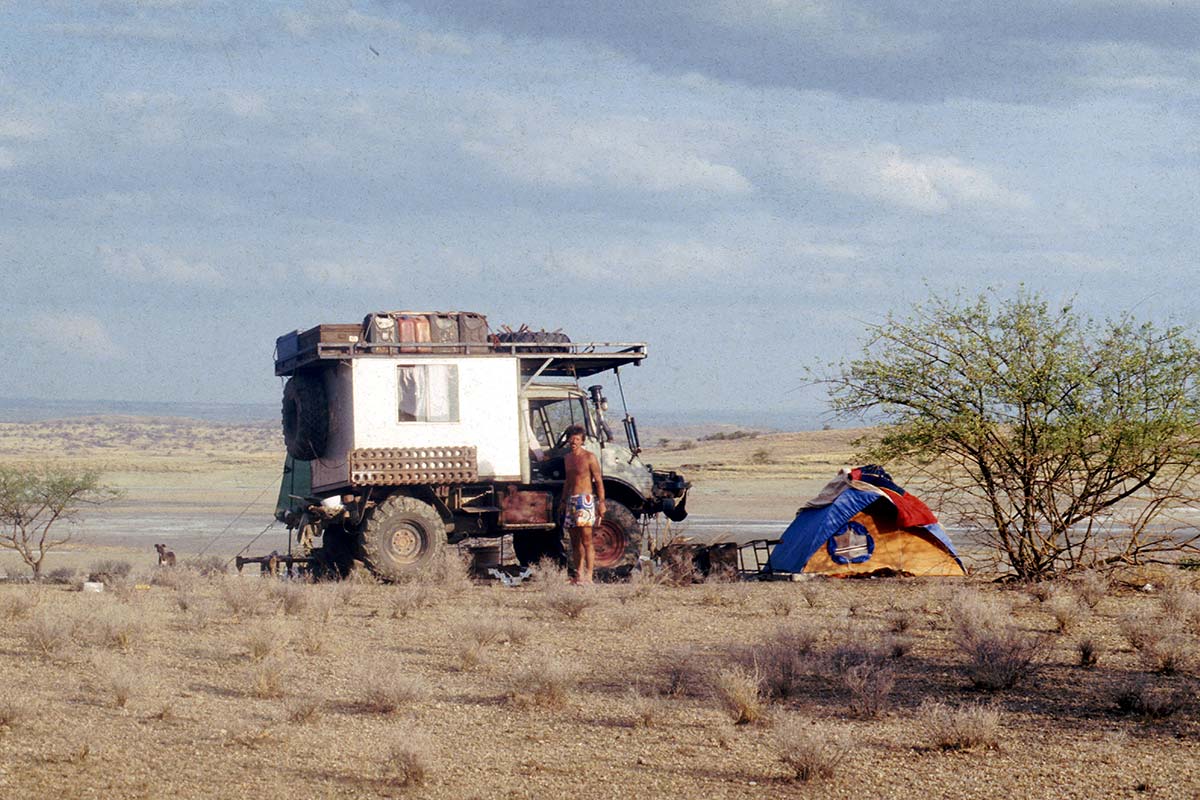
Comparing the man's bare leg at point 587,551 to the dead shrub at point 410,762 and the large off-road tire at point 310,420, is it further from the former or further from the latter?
the dead shrub at point 410,762

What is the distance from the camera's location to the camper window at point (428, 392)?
17.2m

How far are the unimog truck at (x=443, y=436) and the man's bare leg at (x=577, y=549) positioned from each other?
49.8 inches

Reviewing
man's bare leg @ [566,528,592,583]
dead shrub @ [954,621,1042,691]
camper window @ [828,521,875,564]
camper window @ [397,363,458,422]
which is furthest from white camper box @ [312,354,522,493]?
dead shrub @ [954,621,1042,691]

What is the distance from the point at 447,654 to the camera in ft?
39.2

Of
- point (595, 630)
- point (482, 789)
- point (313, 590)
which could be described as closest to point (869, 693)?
point (482, 789)

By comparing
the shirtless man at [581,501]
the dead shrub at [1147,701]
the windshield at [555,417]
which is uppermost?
the windshield at [555,417]

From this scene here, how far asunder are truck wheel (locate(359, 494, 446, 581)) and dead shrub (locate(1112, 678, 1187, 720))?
9.37 metres

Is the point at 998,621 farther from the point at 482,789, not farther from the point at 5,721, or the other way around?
the point at 5,721

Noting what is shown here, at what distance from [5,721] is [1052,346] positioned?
11328 millimetres

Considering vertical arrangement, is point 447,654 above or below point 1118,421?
below

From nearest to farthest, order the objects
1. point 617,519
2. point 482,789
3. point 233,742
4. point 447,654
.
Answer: point 482,789 < point 233,742 < point 447,654 < point 617,519

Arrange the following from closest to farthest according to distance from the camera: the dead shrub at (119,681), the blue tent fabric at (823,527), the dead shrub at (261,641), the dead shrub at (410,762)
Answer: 1. the dead shrub at (410,762)
2. the dead shrub at (119,681)
3. the dead shrub at (261,641)
4. the blue tent fabric at (823,527)

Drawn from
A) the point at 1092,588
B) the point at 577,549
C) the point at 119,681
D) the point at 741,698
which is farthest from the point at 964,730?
the point at 577,549

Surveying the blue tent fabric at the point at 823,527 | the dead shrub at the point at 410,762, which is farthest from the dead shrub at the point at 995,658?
the blue tent fabric at the point at 823,527
